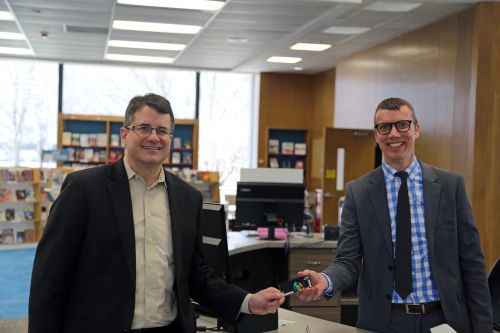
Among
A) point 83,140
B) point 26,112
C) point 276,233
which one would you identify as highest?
point 26,112

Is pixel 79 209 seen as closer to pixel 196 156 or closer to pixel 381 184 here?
pixel 381 184

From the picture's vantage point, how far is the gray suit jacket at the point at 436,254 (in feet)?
9.39

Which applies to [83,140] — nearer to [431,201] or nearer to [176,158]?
[176,158]

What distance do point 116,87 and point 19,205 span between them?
13.7 ft

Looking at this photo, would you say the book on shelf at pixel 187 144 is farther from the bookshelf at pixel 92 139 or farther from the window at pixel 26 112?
the window at pixel 26 112

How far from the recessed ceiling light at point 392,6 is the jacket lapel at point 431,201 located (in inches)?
238

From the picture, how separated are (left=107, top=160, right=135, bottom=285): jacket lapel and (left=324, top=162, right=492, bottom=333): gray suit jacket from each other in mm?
1042

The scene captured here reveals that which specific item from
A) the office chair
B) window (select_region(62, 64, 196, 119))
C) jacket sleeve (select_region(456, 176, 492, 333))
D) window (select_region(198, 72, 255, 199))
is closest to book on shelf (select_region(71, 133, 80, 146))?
window (select_region(62, 64, 196, 119))

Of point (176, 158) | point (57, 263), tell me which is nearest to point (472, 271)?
point (57, 263)

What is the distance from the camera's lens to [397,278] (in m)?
2.85

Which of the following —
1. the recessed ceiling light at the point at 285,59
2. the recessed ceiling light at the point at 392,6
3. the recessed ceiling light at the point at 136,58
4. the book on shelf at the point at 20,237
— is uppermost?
the recessed ceiling light at the point at 392,6

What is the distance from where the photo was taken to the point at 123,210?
2432mm

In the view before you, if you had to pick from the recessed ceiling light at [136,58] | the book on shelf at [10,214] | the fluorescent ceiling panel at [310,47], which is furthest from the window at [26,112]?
the fluorescent ceiling panel at [310,47]

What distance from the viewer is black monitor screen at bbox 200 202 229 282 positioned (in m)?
3.41
